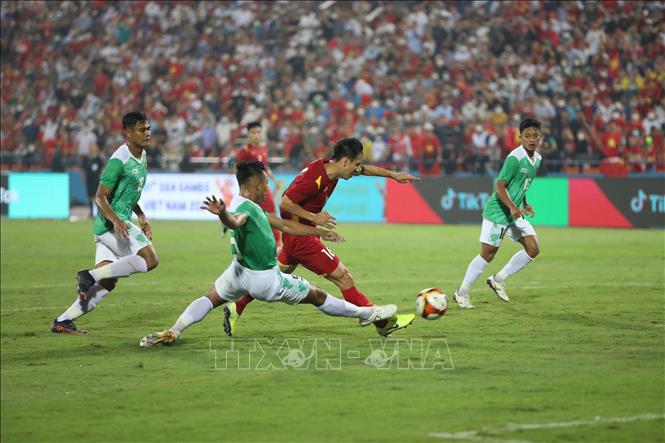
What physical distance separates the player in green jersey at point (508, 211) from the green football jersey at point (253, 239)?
446 cm

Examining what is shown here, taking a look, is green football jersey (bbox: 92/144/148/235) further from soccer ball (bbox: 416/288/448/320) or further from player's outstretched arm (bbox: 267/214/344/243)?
soccer ball (bbox: 416/288/448/320)

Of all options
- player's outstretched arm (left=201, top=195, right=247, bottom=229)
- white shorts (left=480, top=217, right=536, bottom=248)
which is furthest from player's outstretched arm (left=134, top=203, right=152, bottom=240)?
white shorts (left=480, top=217, right=536, bottom=248)

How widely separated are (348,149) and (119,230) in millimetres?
2477

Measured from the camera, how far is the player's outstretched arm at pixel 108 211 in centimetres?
1089

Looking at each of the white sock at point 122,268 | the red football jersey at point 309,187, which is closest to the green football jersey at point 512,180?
the red football jersey at point 309,187

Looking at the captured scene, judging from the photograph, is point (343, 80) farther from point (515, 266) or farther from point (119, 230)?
point (119, 230)

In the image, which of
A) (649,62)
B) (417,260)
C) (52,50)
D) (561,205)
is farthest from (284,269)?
(52,50)

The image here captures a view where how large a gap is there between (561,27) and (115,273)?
23.0 meters

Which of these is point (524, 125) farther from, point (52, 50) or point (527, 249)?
point (52, 50)

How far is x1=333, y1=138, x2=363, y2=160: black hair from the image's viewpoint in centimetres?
1073

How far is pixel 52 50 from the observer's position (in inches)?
1517

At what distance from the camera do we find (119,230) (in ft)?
35.8

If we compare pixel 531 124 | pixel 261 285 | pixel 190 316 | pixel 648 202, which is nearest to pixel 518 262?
pixel 531 124

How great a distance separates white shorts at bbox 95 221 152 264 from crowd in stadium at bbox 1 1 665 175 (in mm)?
18598
